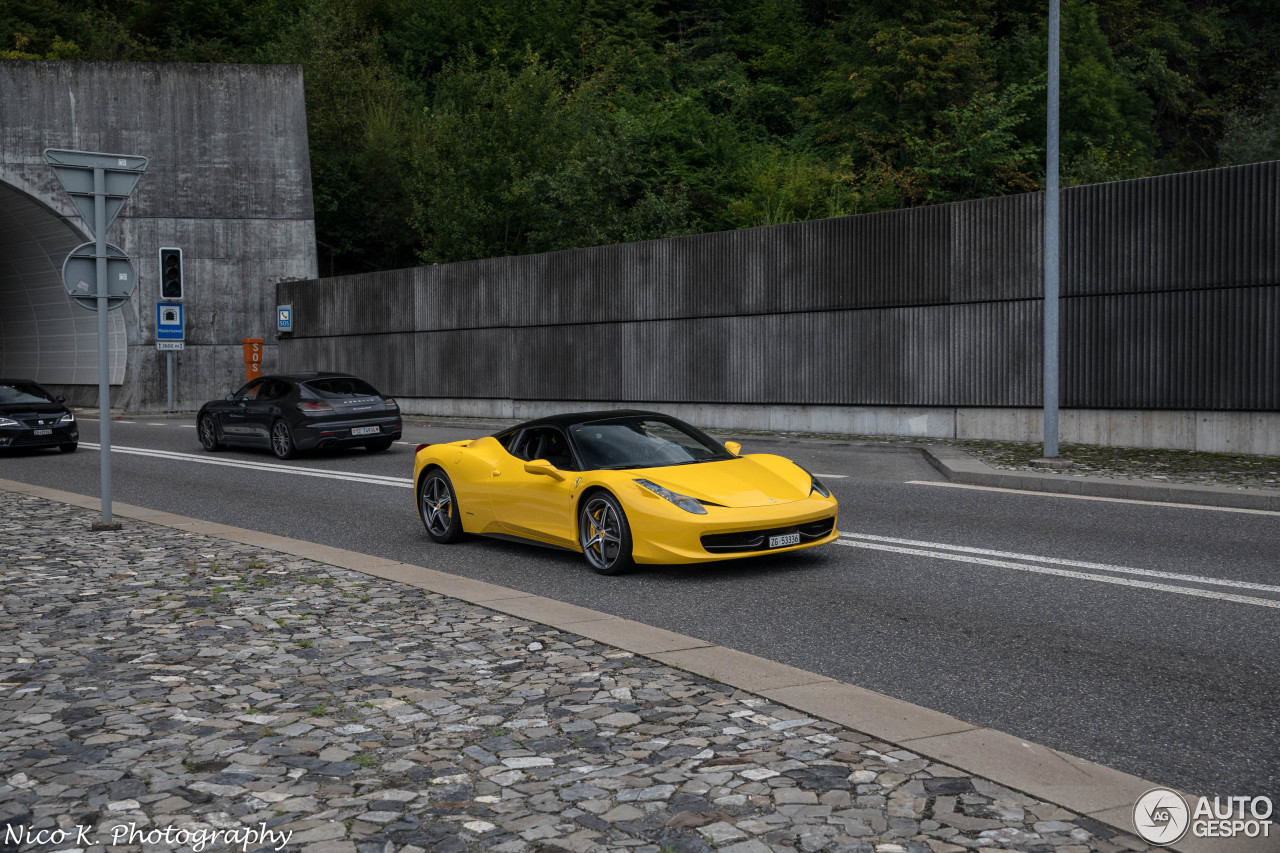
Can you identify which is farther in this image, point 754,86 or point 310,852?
point 754,86

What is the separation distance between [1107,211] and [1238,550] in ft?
31.5

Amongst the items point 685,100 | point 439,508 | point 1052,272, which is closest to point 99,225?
point 439,508

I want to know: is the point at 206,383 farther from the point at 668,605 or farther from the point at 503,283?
the point at 668,605

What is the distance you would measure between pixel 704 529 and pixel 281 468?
1098 cm

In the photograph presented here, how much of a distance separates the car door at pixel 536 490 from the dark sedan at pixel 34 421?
45.7ft

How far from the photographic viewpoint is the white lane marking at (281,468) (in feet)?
51.2

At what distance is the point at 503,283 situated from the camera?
92.8 feet

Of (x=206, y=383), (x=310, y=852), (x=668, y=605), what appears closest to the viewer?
(x=310, y=852)

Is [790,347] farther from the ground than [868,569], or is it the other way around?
[790,347]

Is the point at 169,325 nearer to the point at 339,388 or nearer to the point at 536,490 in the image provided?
the point at 339,388

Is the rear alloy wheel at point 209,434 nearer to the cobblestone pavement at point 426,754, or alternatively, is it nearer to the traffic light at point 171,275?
the traffic light at point 171,275

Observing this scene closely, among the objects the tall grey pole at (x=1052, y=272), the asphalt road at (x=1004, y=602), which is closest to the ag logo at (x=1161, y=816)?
the asphalt road at (x=1004, y=602)

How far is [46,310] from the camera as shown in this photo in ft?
125

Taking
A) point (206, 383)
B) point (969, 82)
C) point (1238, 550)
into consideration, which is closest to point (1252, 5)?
point (969, 82)
